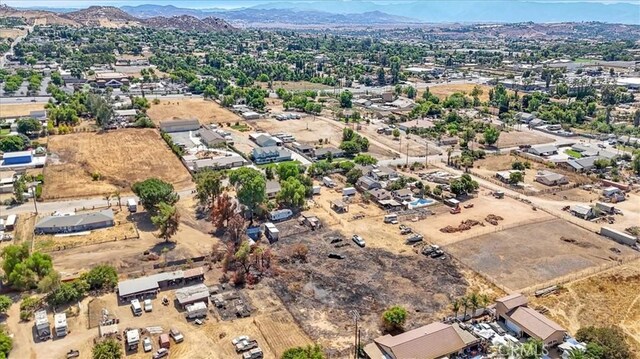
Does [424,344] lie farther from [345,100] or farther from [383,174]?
[345,100]

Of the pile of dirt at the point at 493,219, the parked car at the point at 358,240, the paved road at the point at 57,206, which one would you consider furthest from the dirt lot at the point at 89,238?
the pile of dirt at the point at 493,219

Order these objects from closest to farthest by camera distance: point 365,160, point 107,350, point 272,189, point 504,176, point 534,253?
point 107,350 → point 534,253 → point 272,189 → point 504,176 → point 365,160

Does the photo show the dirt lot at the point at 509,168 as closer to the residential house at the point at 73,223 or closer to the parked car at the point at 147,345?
the residential house at the point at 73,223

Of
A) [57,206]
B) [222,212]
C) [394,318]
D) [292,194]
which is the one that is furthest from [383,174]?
[57,206]

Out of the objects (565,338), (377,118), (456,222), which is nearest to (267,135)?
(377,118)

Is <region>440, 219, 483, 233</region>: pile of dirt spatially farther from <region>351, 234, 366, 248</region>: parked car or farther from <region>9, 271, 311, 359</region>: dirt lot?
<region>9, 271, 311, 359</region>: dirt lot

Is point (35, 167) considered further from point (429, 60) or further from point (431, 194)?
point (429, 60)

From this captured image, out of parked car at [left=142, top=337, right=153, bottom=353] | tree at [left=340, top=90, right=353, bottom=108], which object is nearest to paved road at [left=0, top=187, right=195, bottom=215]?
parked car at [left=142, top=337, right=153, bottom=353]
